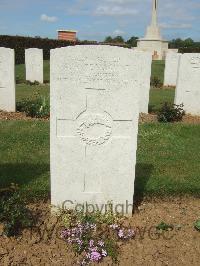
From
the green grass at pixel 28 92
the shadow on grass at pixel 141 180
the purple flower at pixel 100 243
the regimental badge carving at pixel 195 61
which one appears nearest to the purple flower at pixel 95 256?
the purple flower at pixel 100 243

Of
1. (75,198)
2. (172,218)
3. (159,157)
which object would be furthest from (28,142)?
(172,218)

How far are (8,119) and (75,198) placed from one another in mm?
5115

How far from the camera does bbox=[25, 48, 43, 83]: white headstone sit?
15.2 meters

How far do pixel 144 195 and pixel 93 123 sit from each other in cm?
136

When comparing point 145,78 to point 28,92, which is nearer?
point 145,78

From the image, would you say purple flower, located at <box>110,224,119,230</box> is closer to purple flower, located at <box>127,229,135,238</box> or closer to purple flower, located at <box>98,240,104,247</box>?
purple flower, located at <box>127,229,135,238</box>

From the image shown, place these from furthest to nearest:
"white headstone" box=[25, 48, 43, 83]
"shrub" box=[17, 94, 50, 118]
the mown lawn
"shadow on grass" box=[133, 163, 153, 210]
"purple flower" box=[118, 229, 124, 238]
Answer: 1. "white headstone" box=[25, 48, 43, 83]
2. the mown lawn
3. "shrub" box=[17, 94, 50, 118]
4. "shadow on grass" box=[133, 163, 153, 210]
5. "purple flower" box=[118, 229, 124, 238]

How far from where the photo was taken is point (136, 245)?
3582 millimetres

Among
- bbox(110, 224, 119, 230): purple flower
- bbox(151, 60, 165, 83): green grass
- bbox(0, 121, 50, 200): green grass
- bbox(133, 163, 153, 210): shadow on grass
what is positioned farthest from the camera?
bbox(151, 60, 165, 83): green grass

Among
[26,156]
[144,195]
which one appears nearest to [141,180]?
[144,195]

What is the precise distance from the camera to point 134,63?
3500 millimetres

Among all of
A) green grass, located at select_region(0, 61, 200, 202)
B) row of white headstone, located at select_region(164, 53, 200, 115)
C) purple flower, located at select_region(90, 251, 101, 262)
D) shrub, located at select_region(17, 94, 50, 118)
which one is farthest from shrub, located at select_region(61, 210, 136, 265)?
row of white headstone, located at select_region(164, 53, 200, 115)

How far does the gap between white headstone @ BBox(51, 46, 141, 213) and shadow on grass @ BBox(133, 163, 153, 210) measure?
0.52 metres

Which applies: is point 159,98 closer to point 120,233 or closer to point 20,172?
point 20,172
